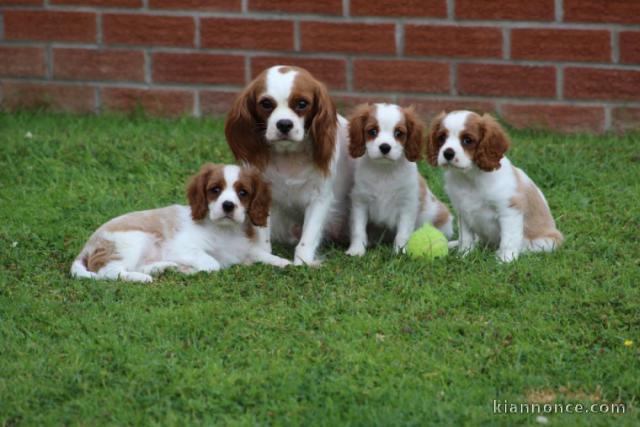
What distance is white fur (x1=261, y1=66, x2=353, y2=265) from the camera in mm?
6895

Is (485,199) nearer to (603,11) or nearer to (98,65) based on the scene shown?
(603,11)

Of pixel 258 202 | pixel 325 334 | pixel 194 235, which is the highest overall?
pixel 258 202

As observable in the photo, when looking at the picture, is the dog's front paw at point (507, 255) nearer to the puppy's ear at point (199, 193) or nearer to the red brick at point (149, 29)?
the puppy's ear at point (199, 193)

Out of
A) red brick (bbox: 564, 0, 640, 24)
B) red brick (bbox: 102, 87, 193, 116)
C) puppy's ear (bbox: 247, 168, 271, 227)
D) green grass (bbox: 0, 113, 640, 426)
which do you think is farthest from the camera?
red brick (bbox: 102, 87, 193, 116)

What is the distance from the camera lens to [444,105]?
9750mm

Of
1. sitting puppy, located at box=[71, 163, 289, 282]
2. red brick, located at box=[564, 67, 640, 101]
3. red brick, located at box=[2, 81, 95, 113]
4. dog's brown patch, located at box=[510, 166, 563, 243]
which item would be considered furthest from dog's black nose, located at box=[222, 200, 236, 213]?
red brick, located at box=[2, 81, 95, 113]

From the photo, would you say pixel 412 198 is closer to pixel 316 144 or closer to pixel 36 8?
pixel 316 144

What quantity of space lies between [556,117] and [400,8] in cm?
164

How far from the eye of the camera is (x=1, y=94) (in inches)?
416

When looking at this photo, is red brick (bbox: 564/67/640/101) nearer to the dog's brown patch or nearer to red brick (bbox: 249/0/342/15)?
red brick (bbox: 249/0/342/15)

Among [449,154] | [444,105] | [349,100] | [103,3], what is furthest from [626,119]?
[103,3]

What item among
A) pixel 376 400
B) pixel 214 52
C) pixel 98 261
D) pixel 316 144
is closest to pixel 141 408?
pixel 376 400

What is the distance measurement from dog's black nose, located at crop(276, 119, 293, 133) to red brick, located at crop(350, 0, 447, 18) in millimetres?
3107

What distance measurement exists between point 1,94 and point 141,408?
629cm
